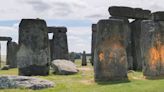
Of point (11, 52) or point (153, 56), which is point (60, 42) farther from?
point (153, 56)

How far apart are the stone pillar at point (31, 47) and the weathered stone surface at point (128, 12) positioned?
718 cm

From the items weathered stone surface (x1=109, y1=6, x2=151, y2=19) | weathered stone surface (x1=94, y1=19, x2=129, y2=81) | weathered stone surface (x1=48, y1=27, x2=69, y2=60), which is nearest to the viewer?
weathered stone surface (x1=94, y1=19, x2=129, y2=81)

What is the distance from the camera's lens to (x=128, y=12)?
32312mm

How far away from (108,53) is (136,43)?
9764mm

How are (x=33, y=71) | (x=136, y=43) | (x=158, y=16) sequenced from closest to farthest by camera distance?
(x=158, y=16) → (x=33, y=71) → (x=136, y=43)

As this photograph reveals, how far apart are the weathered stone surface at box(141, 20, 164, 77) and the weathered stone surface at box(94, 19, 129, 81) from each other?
143cm

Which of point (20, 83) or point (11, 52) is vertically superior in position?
point (11, 52)

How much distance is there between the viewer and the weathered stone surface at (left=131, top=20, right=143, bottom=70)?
3103 centimetres

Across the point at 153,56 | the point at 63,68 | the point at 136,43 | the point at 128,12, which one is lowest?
the point at 63,68

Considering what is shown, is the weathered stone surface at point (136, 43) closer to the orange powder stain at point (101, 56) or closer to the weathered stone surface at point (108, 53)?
the weathered stone surface at point (108, 53)

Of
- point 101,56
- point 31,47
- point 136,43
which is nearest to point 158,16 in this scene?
point 101,56

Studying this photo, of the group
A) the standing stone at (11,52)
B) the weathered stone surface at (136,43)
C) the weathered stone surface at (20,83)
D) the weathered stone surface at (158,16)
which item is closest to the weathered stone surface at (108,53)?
the weathered stone surface at (158,16)

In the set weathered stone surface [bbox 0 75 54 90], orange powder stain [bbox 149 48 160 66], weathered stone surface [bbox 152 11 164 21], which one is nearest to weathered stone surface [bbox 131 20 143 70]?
weathered stone surface [bbox 152 11 164 21]

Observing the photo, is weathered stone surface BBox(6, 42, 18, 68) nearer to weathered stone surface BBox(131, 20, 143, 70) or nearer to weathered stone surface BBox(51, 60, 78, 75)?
weathered stone surface BBox(51, 60, 78, 75)
